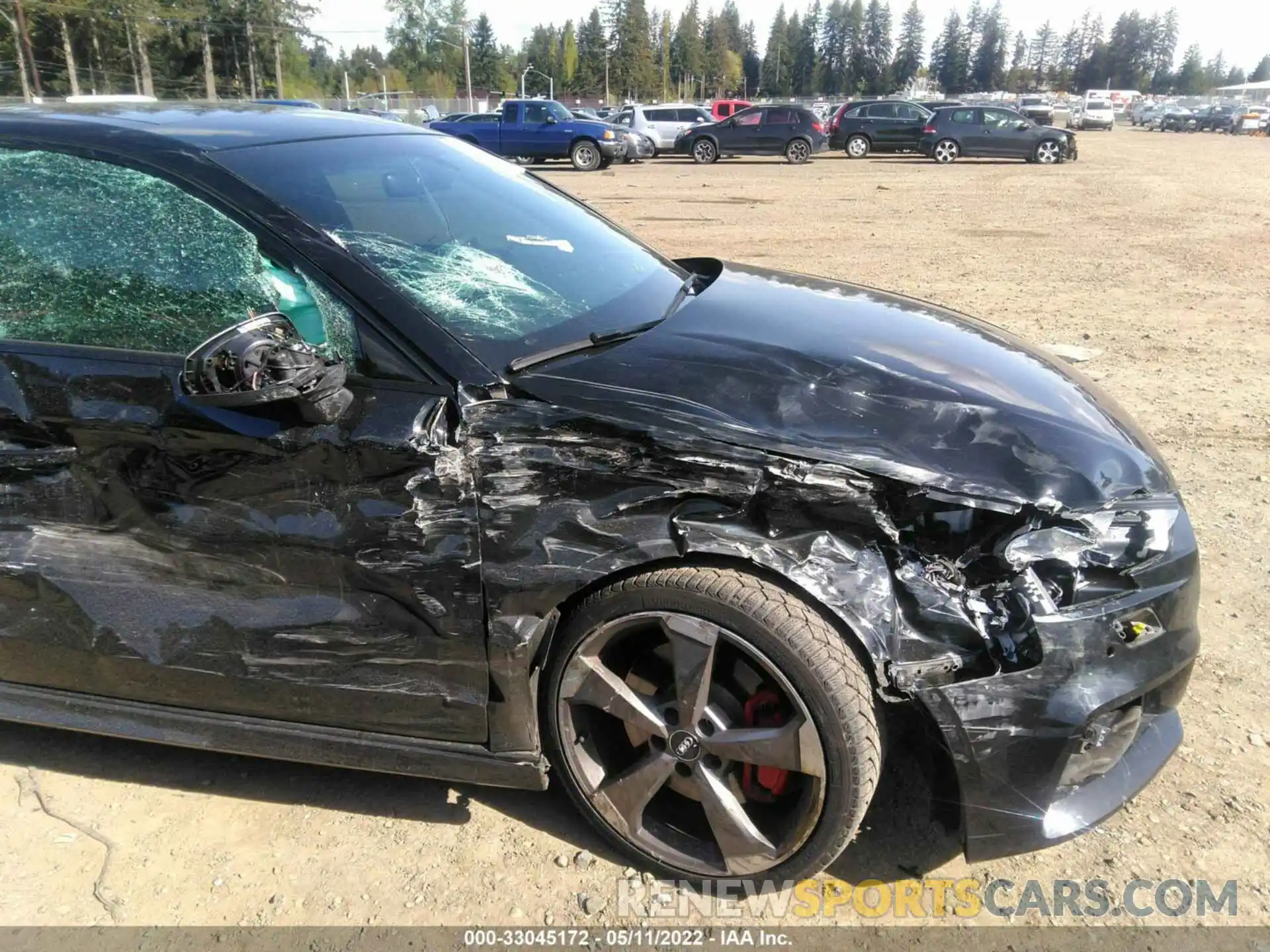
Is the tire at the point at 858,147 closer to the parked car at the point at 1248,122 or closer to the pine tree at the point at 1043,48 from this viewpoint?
the parked car at the point at 1248,122

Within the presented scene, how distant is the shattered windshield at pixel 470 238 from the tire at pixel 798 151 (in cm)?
2391

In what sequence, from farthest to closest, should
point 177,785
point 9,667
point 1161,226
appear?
point 1161,226
point 177,785
point 9,667

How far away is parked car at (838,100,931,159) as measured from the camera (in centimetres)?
2602

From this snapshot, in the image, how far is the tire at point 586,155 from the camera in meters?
23.3

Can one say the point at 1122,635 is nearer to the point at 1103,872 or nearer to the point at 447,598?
the point at 1103,872

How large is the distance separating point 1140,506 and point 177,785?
9.08ft

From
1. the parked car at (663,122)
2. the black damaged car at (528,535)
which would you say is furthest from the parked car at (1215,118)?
the black damaged car at (528,535)

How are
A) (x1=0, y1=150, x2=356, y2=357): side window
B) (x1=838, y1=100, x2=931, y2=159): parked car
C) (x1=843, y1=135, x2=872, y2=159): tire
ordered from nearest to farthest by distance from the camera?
(x1=0, y1=150, x2=356, y2=357): side window → (x1=838, y1=100, x2=931, y2=159): parked car → (x1=843, y1=135, x2=872, y2=159): tire

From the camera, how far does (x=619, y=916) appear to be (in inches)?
88.7

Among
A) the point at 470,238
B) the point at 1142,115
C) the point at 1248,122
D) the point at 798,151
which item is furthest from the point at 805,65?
the point at 470,238

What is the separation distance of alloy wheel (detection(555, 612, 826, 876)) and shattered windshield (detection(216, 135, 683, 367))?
31.4 inches

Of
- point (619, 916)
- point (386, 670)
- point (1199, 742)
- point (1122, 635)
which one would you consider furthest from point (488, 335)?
point (1199, 742)

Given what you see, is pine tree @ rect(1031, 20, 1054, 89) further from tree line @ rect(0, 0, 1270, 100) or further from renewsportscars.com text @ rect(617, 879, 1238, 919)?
renewsportscars.com text @ rect(617, 879, 1238, 919)

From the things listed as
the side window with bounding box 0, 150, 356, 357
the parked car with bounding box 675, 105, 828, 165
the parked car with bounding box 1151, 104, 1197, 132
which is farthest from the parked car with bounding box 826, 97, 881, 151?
the parked car with bounding box 1151, 104, 1197, 132
